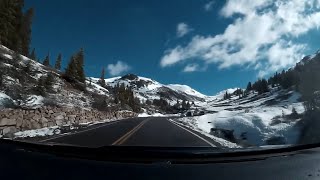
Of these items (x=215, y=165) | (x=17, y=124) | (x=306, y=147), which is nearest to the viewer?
(x=215, y=165)

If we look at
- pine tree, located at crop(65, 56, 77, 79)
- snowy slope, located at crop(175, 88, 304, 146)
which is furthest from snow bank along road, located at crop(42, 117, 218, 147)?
pine tree, located at crop(65, 56, 77, 79)

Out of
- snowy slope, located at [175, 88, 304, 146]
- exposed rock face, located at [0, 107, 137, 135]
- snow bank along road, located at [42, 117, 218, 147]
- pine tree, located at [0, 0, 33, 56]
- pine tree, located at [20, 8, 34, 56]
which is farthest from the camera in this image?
pine tree, located at [20, 8, 34, 56]

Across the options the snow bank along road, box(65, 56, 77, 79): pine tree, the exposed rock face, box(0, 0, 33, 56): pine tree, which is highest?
box(0, 0, 33, 56): pine tree

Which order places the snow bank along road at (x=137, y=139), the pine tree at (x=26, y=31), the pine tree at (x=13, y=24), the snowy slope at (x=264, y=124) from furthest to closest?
1. the pine tree at (x=26, y=31)
2. the pine tree at (x=13, y=24)
3. the snowy slope at (x=264, y=124)
4. the snow bank along road at (x=137, y=139)

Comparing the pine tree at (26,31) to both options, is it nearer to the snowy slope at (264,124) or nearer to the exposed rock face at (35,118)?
the exposed rock face at (35,118)

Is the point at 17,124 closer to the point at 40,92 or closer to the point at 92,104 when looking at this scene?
the point at 40,92

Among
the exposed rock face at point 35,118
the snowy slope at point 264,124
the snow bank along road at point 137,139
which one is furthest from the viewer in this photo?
the exposed rock face at point 35,118

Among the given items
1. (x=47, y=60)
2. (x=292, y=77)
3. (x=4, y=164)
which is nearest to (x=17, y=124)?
(x=292, y=77)

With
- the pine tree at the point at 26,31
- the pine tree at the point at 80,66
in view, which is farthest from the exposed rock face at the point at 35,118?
the pine tree at the point at 26,31

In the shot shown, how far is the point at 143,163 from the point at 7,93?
27.7 meters

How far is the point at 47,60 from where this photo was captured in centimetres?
11425

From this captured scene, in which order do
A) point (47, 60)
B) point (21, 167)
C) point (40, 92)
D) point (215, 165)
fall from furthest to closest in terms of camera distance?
point (47, 60)
point (40, 92)
point (21, 167)
point (215, 165)

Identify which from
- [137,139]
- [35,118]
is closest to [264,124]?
[137,139]

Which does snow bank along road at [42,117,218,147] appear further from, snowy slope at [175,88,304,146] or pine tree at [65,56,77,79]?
pine tree at [65,56,77,79]
